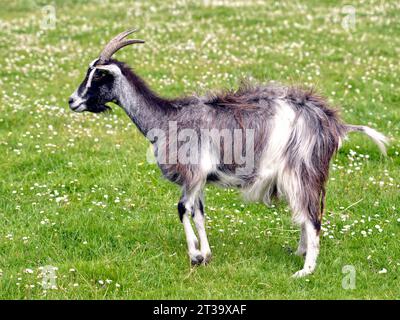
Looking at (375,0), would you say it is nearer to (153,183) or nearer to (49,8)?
(49,8)

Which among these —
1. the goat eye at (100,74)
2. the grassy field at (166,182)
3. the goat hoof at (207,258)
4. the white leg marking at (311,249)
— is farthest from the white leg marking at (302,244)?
the goat eye at (100,74)

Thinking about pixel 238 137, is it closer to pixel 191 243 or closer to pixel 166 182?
Result: pixel 191 243

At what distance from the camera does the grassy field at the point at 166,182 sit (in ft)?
26.6

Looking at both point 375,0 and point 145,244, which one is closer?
point 145,244

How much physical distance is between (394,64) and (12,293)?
11.3 meters

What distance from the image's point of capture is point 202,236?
8594 millimetres

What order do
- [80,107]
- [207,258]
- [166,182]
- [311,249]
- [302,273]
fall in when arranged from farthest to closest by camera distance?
[166,182] → [80,107] → [207,258] → [311,249] → [302,273]

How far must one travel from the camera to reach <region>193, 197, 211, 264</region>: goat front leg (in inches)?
337

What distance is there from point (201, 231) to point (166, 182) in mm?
2333

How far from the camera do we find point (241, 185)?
853 cm

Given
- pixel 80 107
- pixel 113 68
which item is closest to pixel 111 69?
pixel 113 68

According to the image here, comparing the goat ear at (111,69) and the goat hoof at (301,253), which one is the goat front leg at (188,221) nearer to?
the goat hoof at (301,253)

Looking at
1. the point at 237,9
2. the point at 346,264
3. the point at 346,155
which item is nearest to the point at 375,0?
the point at 237,9
